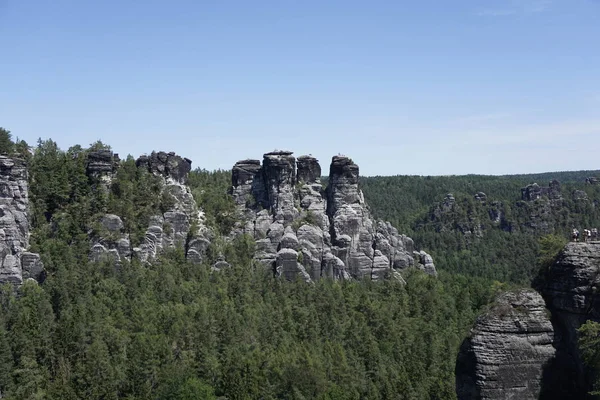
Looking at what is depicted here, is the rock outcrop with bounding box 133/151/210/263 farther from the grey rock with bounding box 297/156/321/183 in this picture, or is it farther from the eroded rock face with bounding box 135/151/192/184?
the grey rock with bounding box 297/156/321/183

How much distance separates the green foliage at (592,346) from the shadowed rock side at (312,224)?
65.1 metres

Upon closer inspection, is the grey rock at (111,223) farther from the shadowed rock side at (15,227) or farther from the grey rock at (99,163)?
the shadowed rock side at (15,227)

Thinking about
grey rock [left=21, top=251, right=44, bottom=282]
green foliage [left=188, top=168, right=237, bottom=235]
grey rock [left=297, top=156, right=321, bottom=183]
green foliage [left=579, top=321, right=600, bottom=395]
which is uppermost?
grey rock [left=297, top=156, right=321, bottom=183]

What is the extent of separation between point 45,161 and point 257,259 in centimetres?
3435

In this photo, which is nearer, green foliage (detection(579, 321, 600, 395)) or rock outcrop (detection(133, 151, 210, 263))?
green foliage (detection(579, 321, 600, 395))

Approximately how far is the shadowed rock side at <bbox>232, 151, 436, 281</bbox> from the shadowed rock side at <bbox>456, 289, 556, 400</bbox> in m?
61.5

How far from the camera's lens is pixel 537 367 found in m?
30.2

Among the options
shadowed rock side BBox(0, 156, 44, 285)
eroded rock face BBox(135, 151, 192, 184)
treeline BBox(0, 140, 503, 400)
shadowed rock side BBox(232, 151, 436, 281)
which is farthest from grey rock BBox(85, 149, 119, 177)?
shadowed rock side BBox(232, 151, 436, 281)

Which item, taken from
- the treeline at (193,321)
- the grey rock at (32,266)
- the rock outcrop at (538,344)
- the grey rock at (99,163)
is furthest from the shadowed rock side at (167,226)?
the rock outcrop at (538,344)

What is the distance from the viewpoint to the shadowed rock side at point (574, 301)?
96.4 ft

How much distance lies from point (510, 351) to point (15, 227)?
70424 mm

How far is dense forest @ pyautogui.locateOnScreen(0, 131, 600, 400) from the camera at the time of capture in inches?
2467

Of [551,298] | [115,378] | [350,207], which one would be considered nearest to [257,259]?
[350,207]

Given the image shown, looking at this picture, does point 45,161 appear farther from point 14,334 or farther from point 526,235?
point 526,235
